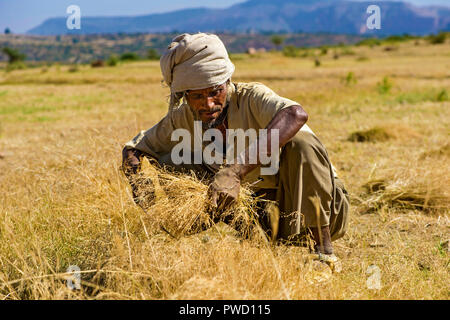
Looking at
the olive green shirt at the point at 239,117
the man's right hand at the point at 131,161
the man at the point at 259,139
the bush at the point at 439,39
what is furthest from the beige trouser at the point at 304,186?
the bush at the point at 439,39

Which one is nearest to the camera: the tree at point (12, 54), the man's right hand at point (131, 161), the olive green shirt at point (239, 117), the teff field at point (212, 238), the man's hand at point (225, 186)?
the teff field at point (212, 238)

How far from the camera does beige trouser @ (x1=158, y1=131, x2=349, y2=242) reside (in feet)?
8.35

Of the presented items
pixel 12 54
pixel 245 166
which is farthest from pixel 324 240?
pixel 12 54

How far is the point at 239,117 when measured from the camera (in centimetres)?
282

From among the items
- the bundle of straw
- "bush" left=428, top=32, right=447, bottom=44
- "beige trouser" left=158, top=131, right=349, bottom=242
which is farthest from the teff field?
"bush" left=428, top=32, right=447, bottom=44

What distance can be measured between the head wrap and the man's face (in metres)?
0.05

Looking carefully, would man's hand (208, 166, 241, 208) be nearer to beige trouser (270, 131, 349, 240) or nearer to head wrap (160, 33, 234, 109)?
beige trouser (270, 131, 349, 240)

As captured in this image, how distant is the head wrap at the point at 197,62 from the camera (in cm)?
261

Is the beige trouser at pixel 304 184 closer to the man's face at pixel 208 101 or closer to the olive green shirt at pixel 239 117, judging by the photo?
the olive green shirt at pixel 239 117

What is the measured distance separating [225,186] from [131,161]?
0.88 m

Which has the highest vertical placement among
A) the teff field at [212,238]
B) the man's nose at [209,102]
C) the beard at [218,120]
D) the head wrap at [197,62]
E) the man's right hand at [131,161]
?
the head wrap at [197,62]

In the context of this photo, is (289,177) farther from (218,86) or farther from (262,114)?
(218,86)

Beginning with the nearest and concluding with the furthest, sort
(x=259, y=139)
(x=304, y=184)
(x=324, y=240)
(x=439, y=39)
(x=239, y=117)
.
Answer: (x=259, y=139)
(x=304, y=184)
(x=324, y=240)
(x=239, y=117)
(x=439, y=39)

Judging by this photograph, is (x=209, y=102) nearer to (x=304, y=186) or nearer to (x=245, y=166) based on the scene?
(x=245, y=166)
